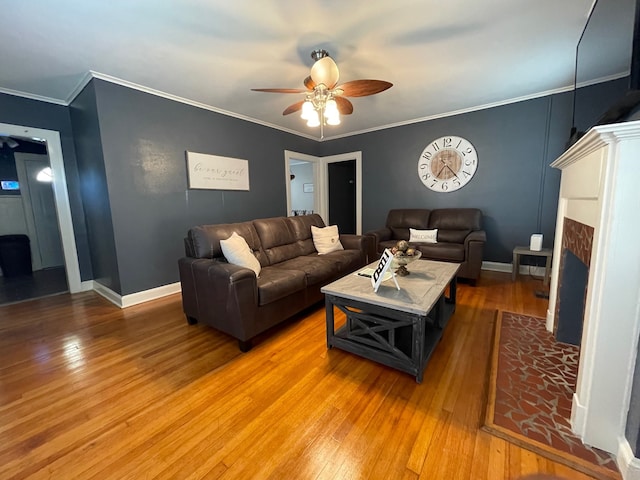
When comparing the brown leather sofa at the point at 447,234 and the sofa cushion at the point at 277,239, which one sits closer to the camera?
the sofa cushion at the point at 277,239

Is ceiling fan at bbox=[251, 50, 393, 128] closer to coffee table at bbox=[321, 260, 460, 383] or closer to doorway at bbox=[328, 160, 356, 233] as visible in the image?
coffee table at bbox=[321, 260, 460, 383]

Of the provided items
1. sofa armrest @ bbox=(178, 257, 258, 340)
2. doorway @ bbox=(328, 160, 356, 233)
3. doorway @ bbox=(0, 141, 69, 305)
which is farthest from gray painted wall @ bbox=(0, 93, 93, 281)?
doorway @ bbox=(328, 160, 356, 233)

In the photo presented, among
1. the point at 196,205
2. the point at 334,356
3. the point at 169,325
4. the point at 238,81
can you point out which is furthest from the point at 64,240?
the point at 334,356

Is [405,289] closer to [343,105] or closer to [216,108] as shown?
[343,105]

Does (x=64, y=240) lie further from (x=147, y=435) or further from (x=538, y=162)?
(x=538, y=162)

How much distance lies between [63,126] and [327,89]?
3.38 meters

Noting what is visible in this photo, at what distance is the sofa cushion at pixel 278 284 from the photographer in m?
2.04

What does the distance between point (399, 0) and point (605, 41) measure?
4.26ft

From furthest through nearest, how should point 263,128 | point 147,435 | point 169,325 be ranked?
point 263,128 < point 169,325 < point 147,435

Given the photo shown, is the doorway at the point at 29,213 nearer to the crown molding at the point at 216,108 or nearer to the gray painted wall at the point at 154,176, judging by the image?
the crown molding at the point at 216,108

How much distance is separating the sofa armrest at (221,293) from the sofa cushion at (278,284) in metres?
0.07

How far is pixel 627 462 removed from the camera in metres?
1.05

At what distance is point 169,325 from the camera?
8.00 ft

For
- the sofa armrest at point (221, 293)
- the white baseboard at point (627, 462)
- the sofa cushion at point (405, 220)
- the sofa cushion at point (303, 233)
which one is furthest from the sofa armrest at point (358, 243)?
the white baseboard at point (627, 462)
